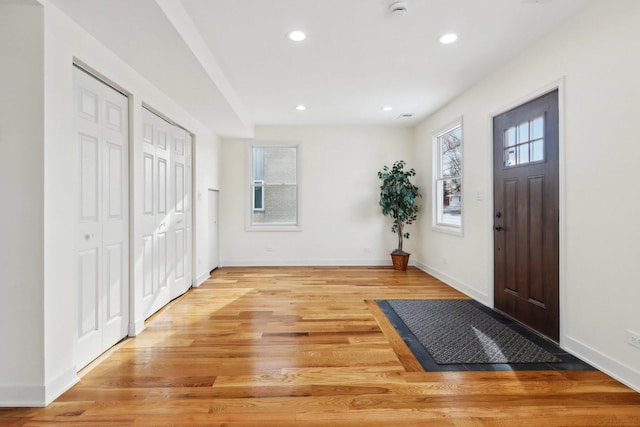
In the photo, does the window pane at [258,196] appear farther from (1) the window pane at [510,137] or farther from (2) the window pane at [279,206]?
(1) the window pane at [510,137]

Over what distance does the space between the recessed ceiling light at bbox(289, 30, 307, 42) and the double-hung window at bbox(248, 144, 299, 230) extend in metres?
A: 3.26

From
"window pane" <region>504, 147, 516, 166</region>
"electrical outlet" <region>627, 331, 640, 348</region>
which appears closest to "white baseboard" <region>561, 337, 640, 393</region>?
"electrical outlet" <region>627, 331, 640, 348</region>

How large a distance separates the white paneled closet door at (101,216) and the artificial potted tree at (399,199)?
411 centimetres

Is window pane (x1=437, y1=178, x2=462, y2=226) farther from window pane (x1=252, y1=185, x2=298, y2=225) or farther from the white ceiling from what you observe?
window pane (x1=252, y1=185, x2=298, y2=225)

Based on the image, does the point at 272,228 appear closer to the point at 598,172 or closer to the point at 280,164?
the point at 280,164

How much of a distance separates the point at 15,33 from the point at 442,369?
347 cm

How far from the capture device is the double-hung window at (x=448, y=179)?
15.0 feet

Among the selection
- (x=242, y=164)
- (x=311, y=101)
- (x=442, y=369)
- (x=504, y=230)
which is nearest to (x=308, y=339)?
(x=442, y=369)

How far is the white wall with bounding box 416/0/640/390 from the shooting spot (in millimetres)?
2027

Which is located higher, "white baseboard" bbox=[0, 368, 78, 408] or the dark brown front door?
the dark brown front door

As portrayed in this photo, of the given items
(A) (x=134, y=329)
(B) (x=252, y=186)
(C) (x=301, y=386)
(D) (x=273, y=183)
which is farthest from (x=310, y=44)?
(B) (x=252, y=186)

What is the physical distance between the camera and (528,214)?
2977 mm

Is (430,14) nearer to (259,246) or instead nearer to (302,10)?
(302,10)

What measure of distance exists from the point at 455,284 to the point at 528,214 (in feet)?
5.95
